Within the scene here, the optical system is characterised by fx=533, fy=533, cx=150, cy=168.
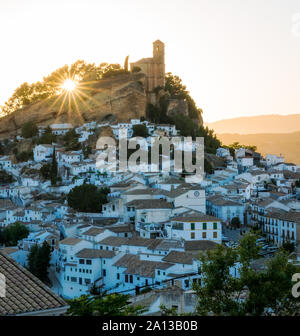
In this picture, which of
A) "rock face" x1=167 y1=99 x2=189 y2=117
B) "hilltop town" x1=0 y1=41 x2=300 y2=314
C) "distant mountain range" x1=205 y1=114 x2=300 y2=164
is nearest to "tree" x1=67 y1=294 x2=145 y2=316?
"hilltop town" x1=0 y1=41 x2=300 y2=314

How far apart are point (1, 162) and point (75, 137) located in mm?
8523

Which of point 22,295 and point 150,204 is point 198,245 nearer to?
point 150,204

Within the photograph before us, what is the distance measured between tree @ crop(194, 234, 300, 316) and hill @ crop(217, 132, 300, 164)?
9410 centimetres

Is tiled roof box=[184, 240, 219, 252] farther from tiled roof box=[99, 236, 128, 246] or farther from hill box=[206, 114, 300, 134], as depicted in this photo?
hill box=[206, 114, 300, 134]

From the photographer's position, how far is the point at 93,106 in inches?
2522

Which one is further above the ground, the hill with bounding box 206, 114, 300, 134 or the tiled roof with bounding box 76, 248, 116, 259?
the hill with bounding box 206, 114, 300, 134

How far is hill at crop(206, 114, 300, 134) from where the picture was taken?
16275 centimetres

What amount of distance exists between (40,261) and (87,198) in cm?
946

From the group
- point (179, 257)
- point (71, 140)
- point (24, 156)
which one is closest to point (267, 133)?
point (71, 140)

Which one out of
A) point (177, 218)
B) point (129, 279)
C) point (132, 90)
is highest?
point (132, 90)

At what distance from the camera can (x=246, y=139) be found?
139375 millimetres

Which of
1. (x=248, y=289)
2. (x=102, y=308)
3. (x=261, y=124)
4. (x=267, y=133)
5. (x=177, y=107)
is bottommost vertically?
(x=248, y=289)

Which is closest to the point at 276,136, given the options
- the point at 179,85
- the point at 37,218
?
the point at 179,85

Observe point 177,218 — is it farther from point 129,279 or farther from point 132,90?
point 132,90
